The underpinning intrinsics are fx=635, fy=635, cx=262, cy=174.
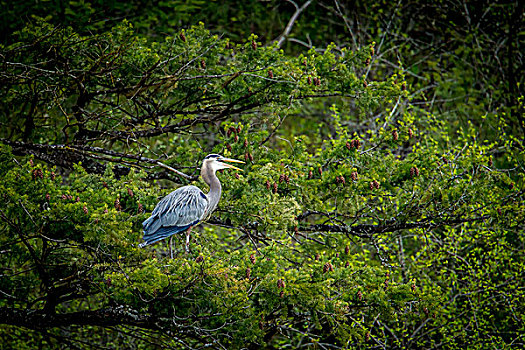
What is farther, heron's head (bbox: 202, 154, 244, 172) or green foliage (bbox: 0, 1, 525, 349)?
heron's head (bbox: 202, 154, 244, 172)

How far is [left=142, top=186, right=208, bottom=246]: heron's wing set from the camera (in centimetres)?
723

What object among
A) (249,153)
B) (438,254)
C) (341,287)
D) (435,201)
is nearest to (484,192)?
(435,201)

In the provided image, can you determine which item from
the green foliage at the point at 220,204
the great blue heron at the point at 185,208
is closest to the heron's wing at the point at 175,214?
the great blue heron at the point at 185,208

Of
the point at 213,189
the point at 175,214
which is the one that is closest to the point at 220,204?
the point at 213,189

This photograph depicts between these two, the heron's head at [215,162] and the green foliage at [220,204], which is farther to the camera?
the heron's head at [215,162]

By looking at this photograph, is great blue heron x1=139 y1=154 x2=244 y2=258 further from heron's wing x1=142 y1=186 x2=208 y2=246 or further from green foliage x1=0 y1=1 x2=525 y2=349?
green foliage x1=0 y1=1 x2=525 y2=349

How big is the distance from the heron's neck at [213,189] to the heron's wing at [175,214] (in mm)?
Answer: 82

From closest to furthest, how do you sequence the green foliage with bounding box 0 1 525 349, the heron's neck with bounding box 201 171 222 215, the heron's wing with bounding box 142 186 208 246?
the green foliage with bounding box 0 1 525 349 → the heron's wing with bounding box 142 186 208 246 → the heron's neck with bounding box 201 171 222 215

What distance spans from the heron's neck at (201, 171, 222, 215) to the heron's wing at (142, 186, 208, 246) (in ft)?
0.27

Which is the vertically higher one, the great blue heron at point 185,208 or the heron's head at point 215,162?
the heron's head at point 215,162

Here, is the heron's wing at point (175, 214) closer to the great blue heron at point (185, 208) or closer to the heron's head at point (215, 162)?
the great blue heron at point (185, 208)

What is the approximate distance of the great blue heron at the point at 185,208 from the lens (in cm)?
724

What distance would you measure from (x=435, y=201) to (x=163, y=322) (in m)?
4.12

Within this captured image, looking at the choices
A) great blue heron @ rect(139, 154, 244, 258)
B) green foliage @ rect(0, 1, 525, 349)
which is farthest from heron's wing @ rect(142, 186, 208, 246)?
green foliage @ rect(0, 1, 525, 349)
